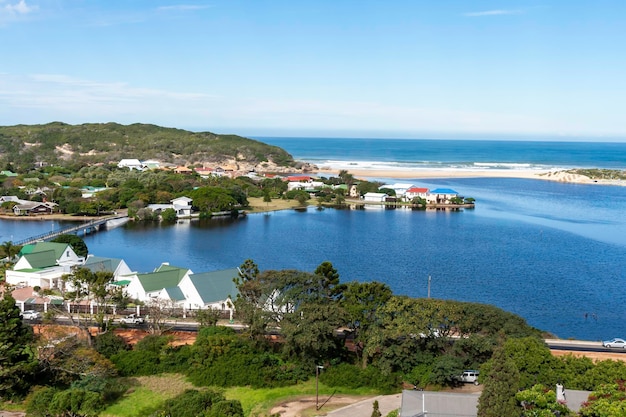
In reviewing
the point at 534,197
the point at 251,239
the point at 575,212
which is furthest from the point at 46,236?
the point at 534,197

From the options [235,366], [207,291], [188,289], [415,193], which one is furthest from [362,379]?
[415,193]

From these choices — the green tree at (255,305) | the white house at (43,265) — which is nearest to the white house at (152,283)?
the white house at (43,265)

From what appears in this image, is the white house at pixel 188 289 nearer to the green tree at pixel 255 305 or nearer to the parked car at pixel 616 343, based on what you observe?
the green tree at pixel 255 305

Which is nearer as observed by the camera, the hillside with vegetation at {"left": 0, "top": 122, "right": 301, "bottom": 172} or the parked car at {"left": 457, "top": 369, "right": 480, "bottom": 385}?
the parked car at {"left": 457, "top": 369, "right": 480, "bottom": 385}

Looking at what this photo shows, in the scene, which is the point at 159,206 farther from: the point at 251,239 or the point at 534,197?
the point at 534,197

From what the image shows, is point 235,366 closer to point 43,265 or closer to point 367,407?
point 367,407

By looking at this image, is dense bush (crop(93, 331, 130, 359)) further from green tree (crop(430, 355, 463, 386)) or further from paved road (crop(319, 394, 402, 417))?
green tree (crop(430, 355, 463, 386))

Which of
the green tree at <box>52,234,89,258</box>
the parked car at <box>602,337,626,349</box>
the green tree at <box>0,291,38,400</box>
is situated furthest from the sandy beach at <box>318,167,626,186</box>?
the green tree at <box>0,291,38,400</box>
